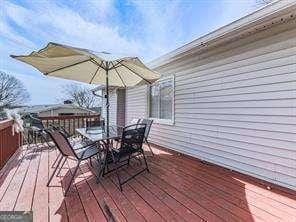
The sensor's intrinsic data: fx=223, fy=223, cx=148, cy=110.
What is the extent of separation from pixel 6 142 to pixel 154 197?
3560 mm

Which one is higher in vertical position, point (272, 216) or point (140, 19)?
point (140, 19)

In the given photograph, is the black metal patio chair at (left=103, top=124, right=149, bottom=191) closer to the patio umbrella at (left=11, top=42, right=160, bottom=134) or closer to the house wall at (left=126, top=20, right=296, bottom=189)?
the patio umbrella at (left=11, top=42, right=160, bottom=134)

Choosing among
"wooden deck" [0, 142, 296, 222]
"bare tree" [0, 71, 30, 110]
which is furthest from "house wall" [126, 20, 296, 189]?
"bare tree" [0, 71, 30, 110]

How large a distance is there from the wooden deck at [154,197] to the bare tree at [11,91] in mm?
30112

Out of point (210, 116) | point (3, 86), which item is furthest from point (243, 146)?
point (3, 86)

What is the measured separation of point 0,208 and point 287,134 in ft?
12.3

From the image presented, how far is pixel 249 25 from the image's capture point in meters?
Result: 3.20

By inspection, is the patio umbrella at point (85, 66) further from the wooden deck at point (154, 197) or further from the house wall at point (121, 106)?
the house wall at point (121, 106)

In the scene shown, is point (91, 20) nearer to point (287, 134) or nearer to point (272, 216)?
point (287, 134)

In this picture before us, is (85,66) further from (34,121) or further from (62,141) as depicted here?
(34,121)

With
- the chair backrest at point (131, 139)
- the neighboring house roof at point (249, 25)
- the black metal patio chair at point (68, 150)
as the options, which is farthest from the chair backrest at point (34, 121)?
the neighboring house roof at point (249, 25)

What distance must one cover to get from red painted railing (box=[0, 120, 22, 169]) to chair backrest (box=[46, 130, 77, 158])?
5.32ft

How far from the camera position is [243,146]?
3.72 metres

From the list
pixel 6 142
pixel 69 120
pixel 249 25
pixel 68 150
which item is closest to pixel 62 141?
pixel 68 150
